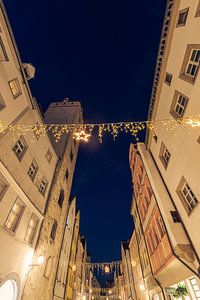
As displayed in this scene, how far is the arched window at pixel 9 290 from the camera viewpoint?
9400 millimetres

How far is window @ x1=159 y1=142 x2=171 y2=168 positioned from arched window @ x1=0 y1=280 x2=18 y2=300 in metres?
12.6

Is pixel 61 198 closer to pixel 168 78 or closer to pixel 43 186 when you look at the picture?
pixel 43 186

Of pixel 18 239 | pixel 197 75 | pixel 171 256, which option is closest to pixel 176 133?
pixel 197 75

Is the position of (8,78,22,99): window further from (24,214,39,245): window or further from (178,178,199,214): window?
(178,178,199,214): window

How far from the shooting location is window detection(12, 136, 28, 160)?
11.3 metres

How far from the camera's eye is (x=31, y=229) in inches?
486

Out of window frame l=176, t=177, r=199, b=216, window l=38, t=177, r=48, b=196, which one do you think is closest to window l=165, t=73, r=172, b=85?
window frame l=176, t=177, r=199, b=216

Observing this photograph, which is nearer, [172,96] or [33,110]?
[172,96]

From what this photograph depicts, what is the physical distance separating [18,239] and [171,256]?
9.56 metres

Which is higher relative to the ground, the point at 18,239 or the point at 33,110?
the point at 33,110

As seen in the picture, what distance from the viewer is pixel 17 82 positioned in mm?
11789

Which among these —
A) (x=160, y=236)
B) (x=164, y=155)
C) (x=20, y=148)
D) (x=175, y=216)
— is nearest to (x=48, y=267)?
(x=160, y=236)

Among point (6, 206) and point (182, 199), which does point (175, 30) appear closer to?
point (182, 199)

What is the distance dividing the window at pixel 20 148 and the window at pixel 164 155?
35.2 feet
